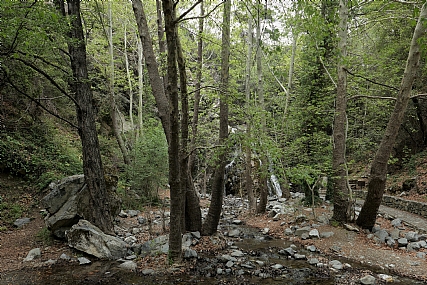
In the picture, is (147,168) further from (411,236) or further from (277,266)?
(411,236)

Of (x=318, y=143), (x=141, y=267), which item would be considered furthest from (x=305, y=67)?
(x=141, y=267)

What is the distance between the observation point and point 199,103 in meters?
9.17

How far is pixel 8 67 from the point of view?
761 cm

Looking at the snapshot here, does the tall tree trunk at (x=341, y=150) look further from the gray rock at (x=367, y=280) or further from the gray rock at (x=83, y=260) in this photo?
the gray rock at (x=83, y=260)

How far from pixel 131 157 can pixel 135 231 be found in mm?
4057

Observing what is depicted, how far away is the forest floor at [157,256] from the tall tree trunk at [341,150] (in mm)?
573

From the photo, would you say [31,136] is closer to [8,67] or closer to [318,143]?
[8,67]

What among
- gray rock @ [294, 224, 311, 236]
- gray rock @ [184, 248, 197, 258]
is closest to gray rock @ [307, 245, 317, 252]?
gray rock @ [294, 224, 311, 236]

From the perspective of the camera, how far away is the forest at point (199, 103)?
4512mm

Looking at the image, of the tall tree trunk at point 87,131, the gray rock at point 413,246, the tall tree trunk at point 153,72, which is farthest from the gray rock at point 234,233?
the gray rock at point 413,246

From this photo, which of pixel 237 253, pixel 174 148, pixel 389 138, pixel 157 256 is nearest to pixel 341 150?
pixel 389 138

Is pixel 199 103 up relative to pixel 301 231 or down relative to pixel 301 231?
up

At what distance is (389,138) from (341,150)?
137 cm

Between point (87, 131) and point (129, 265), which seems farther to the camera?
point (87, 131)
